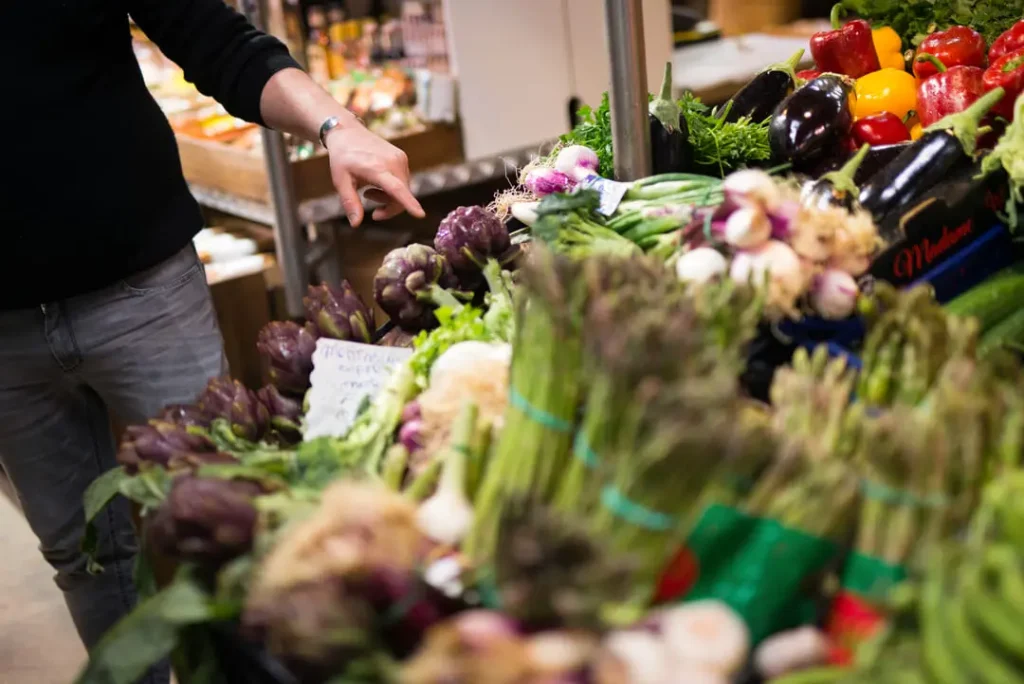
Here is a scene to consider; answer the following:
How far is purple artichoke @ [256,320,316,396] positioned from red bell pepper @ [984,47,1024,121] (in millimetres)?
1201

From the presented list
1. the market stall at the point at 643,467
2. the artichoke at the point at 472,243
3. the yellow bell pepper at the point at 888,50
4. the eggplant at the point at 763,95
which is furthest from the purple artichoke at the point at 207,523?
the yellow bell pepper at the point at 888,50

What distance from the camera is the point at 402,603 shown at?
32.9 inches

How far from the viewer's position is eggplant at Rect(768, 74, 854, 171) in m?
1.55

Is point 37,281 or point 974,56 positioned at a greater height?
point 974,56

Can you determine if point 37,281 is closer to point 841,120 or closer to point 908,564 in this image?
point 841,120

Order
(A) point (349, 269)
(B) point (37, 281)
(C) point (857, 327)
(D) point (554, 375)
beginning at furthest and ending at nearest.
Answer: (A) point (349, 269) → (B) point (37, 281) → (C) point (857, 327) → (D) point (554, 375)

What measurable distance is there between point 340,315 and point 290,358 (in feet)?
0.36

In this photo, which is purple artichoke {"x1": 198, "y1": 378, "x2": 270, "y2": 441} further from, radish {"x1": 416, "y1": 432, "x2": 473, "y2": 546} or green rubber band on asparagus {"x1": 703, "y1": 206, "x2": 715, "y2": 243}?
green rubber band on asparagus {"x1": 703, "y1": 206, "x2": 715, "y2": 243}

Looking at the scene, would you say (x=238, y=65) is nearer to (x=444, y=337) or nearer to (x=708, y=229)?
(x=444, y=337)

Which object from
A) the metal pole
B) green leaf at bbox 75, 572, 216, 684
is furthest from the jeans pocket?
green leaf at bbox 75, 572, 216, 684

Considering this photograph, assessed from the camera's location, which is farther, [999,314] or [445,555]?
[999,314]

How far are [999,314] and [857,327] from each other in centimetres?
30

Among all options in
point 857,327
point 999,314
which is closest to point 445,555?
point 857,327

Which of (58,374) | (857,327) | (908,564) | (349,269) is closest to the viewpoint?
(908,564)
